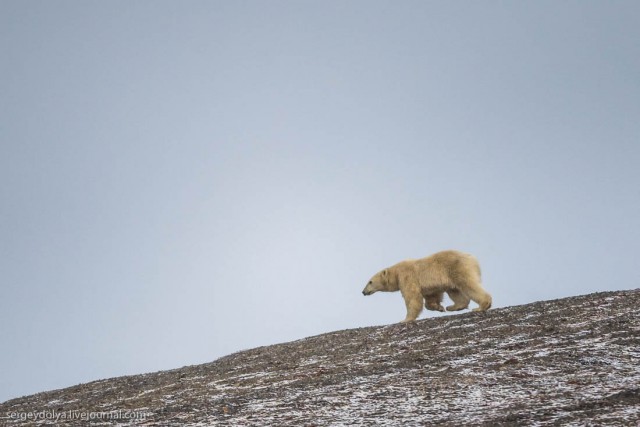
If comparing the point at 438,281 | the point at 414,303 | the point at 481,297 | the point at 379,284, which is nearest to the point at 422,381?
the point at 481,297

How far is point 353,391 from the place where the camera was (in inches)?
567

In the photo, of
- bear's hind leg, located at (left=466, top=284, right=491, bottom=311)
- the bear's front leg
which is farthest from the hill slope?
the bear's front leg

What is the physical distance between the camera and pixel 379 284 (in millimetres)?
29219

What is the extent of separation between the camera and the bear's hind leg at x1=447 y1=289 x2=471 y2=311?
2636 cm

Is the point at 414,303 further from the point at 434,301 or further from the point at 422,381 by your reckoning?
the point at 422,381

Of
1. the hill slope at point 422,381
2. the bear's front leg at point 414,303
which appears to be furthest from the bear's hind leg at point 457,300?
the hill slope at point 422,381

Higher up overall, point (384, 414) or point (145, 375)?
point (145, 375)

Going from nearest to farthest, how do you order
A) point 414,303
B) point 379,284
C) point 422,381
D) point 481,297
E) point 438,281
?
point 422,381
point 481,297
point 438,281
point 414,303
point 379,284

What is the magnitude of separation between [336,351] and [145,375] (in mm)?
7059

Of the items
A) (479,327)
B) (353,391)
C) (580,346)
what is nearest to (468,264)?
(479,327)

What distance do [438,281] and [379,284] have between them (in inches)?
170

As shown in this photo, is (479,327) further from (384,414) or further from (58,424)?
(58,424)

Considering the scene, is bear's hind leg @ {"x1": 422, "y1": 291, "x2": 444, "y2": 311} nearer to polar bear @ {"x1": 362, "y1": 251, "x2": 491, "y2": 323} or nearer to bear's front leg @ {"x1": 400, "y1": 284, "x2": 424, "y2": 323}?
polar bear @ {"x1": 362, "y1": 251, "x2": 491, "y2": 323}

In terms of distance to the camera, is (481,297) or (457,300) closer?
(481,297)
